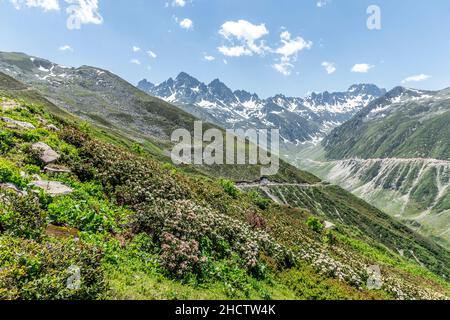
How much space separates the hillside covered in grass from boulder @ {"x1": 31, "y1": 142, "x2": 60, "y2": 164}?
3.3 inches

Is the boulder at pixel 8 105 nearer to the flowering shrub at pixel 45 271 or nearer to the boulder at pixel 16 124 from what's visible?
the boulder at pixel 16 124

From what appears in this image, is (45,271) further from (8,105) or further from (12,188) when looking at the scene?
(8,105)

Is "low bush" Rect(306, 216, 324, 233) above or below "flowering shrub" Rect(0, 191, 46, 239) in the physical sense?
below

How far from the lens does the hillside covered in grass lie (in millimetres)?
12086

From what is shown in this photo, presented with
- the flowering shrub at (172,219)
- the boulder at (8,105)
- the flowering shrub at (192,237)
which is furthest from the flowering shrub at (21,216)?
the boulder at (8,105)

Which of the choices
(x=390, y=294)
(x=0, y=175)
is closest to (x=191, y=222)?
(x=0, y=175)

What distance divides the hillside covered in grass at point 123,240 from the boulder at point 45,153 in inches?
3.3

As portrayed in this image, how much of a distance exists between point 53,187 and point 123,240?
20.9 ft

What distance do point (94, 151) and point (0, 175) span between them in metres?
10.3

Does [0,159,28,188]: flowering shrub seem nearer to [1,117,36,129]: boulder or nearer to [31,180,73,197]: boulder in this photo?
[31,180,73,197]: boulder

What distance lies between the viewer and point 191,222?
2097 cm

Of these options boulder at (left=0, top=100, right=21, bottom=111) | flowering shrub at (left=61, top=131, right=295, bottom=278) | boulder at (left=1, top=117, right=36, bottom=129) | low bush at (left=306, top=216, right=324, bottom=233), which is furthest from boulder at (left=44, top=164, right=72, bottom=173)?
low bush at (left=306, top=216, right=324, bottom=233)

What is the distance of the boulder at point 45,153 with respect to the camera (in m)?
23.9
